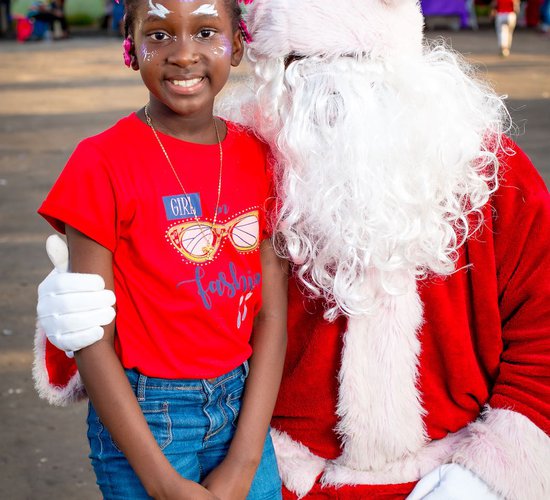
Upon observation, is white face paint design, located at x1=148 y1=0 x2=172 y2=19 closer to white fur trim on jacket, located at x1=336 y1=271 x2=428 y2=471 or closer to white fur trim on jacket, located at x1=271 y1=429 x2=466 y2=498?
white fur trim on jacket, located at x1=336 y1=271 x2=428 y2=471

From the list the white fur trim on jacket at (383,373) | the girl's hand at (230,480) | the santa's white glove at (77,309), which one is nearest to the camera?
the santa's white glove at (77,309)

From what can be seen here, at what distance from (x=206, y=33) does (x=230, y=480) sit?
1011 mm

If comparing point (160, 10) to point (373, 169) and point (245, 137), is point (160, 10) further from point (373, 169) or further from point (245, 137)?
point (373, 169)

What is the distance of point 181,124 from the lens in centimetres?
209

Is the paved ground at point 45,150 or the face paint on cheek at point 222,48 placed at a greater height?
the face paint on cheek at point 222,48

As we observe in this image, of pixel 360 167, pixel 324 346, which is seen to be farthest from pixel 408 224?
pixel 324 346

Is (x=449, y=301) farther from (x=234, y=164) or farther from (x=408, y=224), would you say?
(x=234, y=164)

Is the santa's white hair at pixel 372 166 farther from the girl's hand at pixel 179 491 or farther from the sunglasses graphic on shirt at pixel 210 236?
the girl's hand at pixel 179 491

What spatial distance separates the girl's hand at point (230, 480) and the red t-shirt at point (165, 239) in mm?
217

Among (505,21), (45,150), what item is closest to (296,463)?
(45,150)

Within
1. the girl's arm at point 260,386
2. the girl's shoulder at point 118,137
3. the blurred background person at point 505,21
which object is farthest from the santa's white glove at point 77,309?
the blurred background person at point 505,21

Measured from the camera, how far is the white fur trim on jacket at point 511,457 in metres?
2.11

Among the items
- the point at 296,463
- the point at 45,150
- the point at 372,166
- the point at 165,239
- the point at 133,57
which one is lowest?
the point at 45,150

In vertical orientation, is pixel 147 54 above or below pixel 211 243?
above
